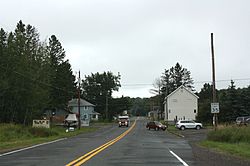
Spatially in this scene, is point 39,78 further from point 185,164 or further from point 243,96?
point 185,164

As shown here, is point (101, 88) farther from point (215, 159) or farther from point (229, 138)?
point (215, 159)

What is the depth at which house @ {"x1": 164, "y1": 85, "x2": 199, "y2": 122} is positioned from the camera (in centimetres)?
10206

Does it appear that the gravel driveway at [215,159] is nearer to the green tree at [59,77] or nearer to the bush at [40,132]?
the bush at [40,132]

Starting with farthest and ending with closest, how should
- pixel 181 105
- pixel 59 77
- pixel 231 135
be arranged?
1. pixel 181 105
2. pixel 59 77
3. pixel 231 135

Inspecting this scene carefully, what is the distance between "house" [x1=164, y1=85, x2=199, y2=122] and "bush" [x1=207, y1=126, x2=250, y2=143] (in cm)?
7092

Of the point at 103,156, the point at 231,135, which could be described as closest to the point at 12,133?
the point at 231,135

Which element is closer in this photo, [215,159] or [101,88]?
[215,159]

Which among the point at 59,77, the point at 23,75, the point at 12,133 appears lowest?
the point at 12,133

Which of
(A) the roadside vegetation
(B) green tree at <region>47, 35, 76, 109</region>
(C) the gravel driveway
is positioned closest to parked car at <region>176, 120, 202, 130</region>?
(B) green tree at <region>47, 35, 76, 109</region>

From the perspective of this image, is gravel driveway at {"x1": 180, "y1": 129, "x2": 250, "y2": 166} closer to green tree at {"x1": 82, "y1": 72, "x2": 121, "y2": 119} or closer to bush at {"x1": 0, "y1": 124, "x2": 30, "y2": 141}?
bush at {"x1": 0, "y1": 124, "x2": 30, "y2": 141}

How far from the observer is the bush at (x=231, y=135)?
26.6 m

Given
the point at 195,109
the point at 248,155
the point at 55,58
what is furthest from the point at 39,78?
the point at 195,109

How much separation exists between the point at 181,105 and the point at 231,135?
246 ft

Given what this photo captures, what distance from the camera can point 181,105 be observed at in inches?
4053
